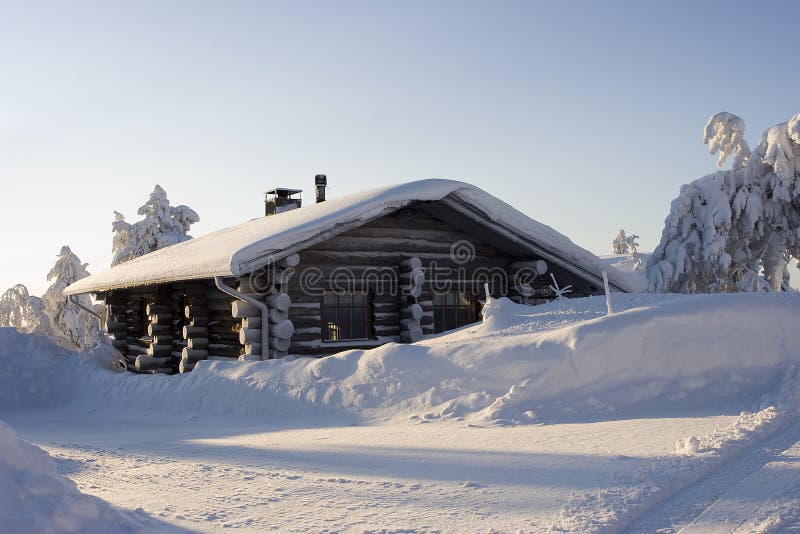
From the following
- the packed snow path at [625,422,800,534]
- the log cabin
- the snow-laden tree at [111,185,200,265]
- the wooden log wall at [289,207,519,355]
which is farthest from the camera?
the snow-laden tree at [111,185,200,265]

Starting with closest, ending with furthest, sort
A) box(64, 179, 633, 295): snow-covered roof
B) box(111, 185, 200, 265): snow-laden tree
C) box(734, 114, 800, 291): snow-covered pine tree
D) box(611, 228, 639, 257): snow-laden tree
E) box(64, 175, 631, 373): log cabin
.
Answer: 1. box(64, 179, 633, 295): snow-covered roof
2. box(64, 175, 631, 373): log cabin
3. box(734, 114, 800, 291): snow-covered pine tree
4. box(111, 185, 200, 265): snow-laden tree
5. box(611, 228, 639, 257): snow-laden tree

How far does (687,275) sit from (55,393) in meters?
15.2

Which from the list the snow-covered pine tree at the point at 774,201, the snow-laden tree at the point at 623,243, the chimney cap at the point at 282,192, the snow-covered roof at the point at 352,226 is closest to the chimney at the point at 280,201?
the chimney cap at the point at 282,192

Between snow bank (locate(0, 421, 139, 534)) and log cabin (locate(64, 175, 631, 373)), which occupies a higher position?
log cabin (locate(64, 175, 631, 373))

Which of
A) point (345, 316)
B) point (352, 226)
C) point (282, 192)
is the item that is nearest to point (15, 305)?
point (282, 192)

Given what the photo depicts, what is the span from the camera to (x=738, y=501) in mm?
4855

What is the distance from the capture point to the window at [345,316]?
541 inches

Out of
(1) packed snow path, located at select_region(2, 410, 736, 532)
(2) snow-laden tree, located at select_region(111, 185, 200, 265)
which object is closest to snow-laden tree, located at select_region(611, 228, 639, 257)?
(2) snow-laden tree, located at select_region(111, 185, 200, 265)

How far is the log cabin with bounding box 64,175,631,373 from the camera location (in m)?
12.2

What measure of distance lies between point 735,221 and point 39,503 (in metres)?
17.6

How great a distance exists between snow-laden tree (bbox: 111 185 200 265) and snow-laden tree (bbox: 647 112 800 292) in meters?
19.0

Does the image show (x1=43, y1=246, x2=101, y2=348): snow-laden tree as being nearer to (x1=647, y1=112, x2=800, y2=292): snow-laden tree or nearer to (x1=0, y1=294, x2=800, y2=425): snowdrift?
(x1=0, y1=294, x2=800, y2=425): snowdrift

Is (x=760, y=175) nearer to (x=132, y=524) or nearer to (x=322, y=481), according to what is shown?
(x=322, y=481)

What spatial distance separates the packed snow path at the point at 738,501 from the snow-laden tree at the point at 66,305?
25.7m
